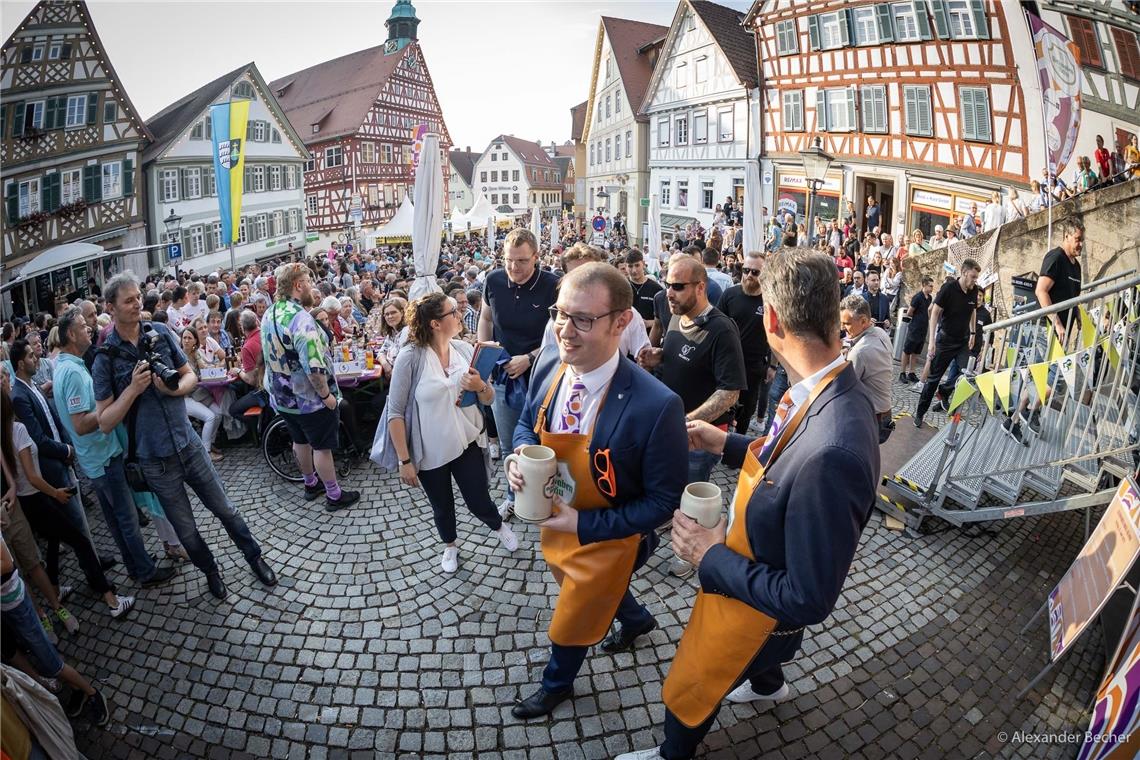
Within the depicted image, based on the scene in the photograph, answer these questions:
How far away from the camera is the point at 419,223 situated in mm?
8266

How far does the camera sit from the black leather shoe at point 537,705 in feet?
10.4

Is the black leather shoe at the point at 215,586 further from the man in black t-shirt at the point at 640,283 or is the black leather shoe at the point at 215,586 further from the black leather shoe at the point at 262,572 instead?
the man in black t-shirt at the point at 640,283

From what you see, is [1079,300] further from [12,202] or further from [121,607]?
[12,202]

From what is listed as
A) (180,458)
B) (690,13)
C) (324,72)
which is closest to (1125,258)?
(180,458)

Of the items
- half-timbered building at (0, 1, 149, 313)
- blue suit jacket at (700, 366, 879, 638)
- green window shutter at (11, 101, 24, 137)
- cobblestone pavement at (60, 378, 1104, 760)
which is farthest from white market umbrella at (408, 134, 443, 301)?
green window shutter at (11, 101, 24, 137)

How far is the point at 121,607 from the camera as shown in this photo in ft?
13.5

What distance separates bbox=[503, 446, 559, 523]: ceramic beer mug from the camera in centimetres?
233

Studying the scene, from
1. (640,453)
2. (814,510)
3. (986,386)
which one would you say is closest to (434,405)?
(640,453)

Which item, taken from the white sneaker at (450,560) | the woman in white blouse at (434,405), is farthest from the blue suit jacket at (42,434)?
the white sneaker at (450,560)

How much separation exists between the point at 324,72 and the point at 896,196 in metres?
46.9

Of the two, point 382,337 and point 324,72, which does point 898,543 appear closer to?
point 382,337

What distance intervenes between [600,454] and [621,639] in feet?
5.60

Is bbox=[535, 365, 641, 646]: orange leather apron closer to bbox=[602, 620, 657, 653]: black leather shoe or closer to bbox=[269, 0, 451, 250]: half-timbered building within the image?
bbox=[602, 620, 657, 653]: black leather shoe

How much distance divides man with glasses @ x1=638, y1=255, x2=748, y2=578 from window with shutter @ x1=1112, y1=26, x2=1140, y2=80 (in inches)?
625
